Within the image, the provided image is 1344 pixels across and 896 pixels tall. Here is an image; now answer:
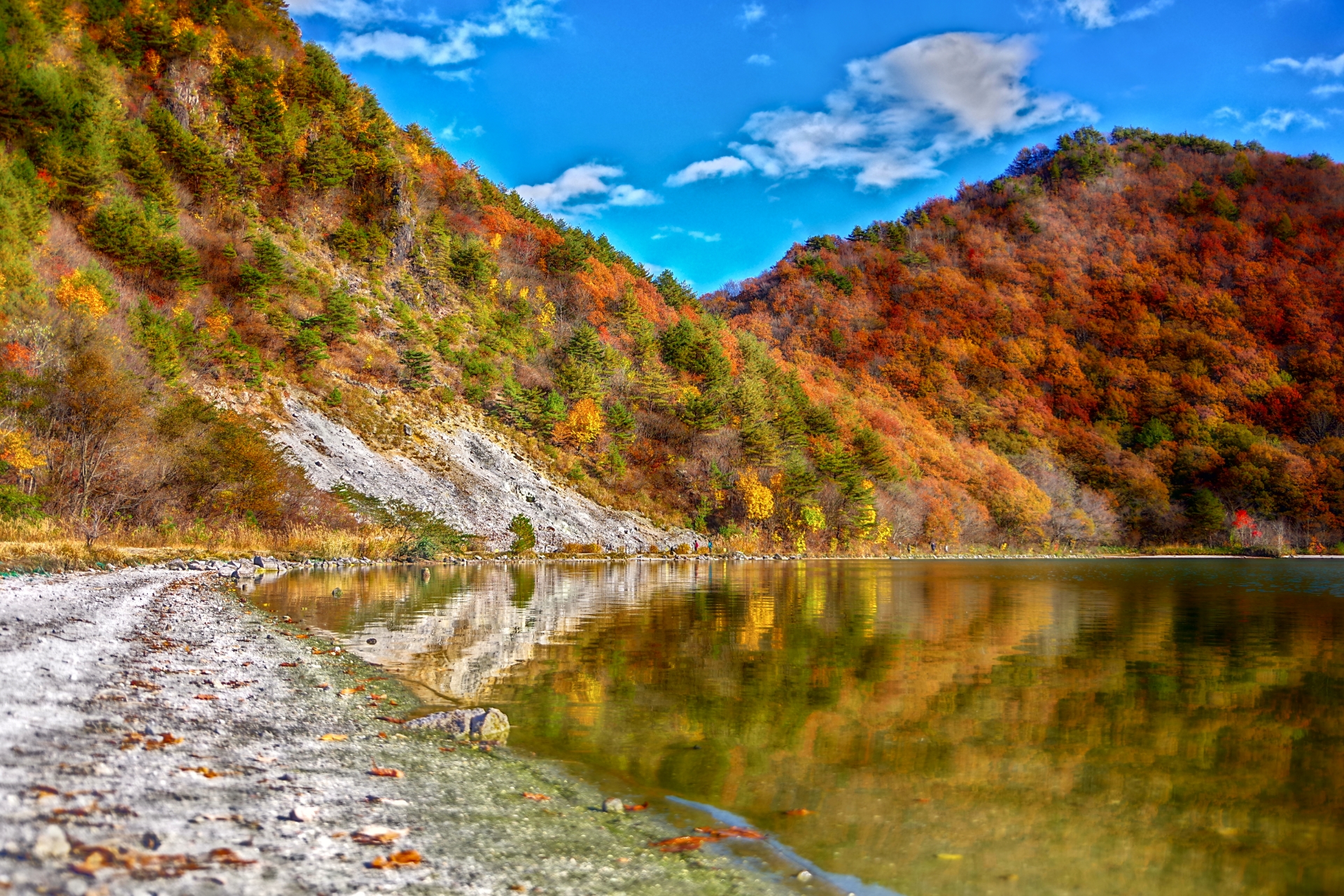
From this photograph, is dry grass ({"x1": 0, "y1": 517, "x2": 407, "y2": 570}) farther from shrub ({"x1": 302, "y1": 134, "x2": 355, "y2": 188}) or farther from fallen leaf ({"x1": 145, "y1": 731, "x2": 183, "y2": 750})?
shrub ({"x1": 302, "y1": 134, "x2": 355, "y2": 188})

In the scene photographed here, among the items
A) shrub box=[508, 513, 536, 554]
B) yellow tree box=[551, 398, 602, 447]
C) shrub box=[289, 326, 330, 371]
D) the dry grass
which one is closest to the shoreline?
the dry grass

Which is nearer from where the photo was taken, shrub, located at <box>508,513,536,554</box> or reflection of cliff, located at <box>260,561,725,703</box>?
reflection of cliff, located at <box>260,561,725,703</box>

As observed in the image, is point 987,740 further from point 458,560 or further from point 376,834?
point 458,560

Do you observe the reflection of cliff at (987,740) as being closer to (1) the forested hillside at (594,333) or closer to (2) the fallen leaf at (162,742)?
(2) the fallen leaf at (162,742)

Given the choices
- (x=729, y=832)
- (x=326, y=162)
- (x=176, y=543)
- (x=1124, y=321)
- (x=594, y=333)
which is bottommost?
(x=729, y=832)

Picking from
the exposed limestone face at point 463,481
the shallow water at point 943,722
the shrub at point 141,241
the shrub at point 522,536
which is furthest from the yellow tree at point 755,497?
the shallow water at point 943,722

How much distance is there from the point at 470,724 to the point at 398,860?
363 cm

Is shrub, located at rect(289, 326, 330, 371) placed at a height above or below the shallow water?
above

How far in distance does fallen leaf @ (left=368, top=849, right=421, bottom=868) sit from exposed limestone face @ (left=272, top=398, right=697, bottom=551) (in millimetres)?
36840

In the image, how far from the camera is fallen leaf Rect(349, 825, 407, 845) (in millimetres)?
4984

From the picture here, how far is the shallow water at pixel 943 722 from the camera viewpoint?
19.0 feet

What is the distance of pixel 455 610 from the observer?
62.8 feet

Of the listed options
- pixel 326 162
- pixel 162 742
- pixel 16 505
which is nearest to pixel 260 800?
pixel 162 742

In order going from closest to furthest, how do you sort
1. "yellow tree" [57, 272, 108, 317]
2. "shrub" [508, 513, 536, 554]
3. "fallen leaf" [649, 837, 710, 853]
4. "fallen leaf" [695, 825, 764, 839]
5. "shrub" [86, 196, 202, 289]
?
"fallen leaf" [649, 837, 710, 853] → "fallen leaf" [695, 825, 764, 839] → "yellow tree" [57, 272, 108, 317] → "shrub" [86, 196, 202, 289] → "shrub" [508, 513, 536, 554]
